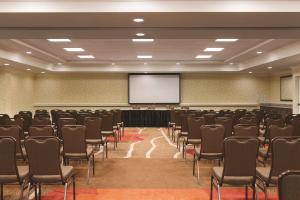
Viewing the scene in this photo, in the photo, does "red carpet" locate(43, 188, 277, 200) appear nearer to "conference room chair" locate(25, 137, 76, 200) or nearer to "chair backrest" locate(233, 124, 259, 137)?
"conference room chair" locate(25, 137, 76, 200)

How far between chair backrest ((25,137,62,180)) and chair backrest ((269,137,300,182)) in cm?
258

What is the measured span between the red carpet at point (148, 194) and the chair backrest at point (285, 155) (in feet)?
3.83

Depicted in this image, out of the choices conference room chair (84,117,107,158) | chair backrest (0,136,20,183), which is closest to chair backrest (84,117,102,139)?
conference room chair (84,117,107,158)

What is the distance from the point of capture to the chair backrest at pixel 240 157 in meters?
4.58

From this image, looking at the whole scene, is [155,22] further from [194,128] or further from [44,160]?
[44,160]

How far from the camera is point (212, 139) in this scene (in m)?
6.44

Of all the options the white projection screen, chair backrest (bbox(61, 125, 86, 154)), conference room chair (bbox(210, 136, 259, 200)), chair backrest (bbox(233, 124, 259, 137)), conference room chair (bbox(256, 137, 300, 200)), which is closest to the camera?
conference room chair (bbox(256, 137, 300, 200))

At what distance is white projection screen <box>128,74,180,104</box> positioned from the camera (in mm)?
20156

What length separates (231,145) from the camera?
180 inches

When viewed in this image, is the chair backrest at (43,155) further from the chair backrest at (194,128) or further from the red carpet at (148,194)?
the chair backrest at (194,128)

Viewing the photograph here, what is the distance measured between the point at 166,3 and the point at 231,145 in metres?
2.98

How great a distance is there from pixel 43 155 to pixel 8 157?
405 millimetres

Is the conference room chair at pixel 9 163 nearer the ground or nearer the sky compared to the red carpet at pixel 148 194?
nearer the sky

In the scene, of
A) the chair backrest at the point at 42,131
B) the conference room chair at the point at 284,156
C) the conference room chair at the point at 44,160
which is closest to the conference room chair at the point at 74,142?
the chair backrest at the point at 42,131
